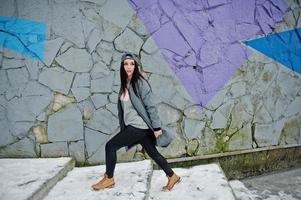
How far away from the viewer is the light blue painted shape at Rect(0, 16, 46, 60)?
4.67 metres

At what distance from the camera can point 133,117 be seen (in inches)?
144

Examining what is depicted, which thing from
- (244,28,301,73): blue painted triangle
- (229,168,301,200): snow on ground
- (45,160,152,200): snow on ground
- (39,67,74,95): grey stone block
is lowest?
(229,168,301,200): snow on ground

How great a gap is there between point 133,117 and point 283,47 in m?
2.79

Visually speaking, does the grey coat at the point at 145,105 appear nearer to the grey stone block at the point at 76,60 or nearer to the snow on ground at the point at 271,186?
the grey stone block at the point at 76,60

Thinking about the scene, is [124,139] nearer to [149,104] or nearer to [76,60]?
[149,104]

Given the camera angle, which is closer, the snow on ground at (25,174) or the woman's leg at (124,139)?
the snow on ground at (25,174)

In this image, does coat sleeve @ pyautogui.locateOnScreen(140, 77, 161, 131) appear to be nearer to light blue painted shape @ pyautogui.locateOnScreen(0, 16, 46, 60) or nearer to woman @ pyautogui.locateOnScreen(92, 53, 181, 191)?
woman @ pyautogui.locateOnScreen(92, 53, 181, 191)

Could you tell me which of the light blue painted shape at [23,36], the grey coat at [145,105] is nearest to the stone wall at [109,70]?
the light blue painted shape at [23,36]

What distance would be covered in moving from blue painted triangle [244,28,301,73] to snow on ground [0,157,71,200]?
10.2 feet

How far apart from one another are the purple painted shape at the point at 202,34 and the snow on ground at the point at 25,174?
2.01 meters

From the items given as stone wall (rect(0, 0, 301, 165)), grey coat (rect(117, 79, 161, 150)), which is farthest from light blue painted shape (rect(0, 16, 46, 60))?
grey coat (rect(117, 79, 161, 150))

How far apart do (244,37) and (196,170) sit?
1.97 m

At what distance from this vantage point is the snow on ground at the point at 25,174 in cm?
350

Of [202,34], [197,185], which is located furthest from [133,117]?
[202,34]
